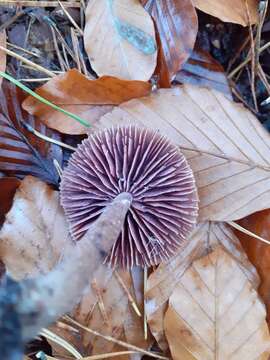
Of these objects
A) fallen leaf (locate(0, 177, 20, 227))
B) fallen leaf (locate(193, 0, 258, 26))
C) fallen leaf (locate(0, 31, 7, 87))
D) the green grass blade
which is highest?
fallen leaf (locate(193, 0, 258, 26))

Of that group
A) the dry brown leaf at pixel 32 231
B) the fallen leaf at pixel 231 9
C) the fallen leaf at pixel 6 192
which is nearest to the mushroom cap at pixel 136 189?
the dry brown leaf at pixel 32 231

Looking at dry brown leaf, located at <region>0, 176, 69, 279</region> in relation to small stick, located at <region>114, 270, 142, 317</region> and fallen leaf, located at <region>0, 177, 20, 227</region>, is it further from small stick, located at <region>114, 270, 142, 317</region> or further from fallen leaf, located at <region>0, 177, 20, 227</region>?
small stick, located at <region>114, 270, 142, 317</region>

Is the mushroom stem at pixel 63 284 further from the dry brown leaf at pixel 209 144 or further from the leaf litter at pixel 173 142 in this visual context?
the dry brown leaf at pixel 209 144

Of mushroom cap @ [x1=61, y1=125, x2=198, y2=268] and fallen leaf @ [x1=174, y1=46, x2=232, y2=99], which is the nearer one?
mushroom cap @ [x1=61, y1=125, x2=198, y2=268]

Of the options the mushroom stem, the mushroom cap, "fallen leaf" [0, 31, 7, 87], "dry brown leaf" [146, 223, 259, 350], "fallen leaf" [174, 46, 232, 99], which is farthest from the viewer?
"fallen leaf" [174, 46, 232, 99]

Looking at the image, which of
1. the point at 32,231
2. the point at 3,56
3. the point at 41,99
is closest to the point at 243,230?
the point at 32,231

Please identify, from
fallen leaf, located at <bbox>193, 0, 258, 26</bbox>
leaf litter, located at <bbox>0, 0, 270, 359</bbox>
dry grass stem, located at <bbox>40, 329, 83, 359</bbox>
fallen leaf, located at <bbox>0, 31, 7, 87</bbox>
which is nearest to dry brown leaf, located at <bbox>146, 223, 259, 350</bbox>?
leaf litter, located at <bbox>0, 0, 270, 359</bbox>

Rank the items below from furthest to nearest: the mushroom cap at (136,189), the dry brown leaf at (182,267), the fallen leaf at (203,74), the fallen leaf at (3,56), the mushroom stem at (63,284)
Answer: the fallen leaf at (203,74) → the fallen leaf at (3,56) → the dry brown leaf at (182,267) → the mushroom cap at (136,189) → the mushroom stem at (63,284)
